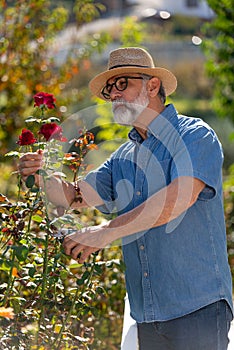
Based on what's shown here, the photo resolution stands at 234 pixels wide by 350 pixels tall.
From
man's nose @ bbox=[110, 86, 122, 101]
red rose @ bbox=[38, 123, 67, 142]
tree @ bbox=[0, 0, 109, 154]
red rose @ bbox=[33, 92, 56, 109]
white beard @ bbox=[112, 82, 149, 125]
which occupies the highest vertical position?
tree @ bbox=[0, 0, 109, 154]

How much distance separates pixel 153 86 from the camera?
2.98 metres

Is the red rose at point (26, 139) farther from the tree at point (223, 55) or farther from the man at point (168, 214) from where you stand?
the tree at point (223, 55)

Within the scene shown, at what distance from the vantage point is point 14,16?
266 inches

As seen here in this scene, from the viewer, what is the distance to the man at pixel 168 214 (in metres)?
2.70

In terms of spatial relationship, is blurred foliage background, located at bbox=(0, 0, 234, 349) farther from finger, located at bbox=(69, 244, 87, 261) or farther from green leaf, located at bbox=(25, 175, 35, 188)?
finger, located at bbox=(69, 244, 87, 261)

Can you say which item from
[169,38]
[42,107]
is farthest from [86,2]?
[169,38]

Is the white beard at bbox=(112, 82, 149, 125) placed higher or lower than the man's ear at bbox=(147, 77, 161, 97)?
lower

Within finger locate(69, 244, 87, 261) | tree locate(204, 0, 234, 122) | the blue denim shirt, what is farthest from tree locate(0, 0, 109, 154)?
finger locate(69, 244, 87, 261)

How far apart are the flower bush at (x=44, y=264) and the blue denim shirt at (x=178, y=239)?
18 cm

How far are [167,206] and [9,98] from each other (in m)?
4.73

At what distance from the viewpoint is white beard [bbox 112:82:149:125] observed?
2906 millimetres

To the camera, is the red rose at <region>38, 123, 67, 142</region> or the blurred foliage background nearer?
the red rose at <region>38, 123, 67, 142</region>

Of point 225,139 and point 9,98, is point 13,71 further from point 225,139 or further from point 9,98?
point 225,139

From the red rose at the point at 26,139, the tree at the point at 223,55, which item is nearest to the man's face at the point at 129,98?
the red rose at the point at 26,139
